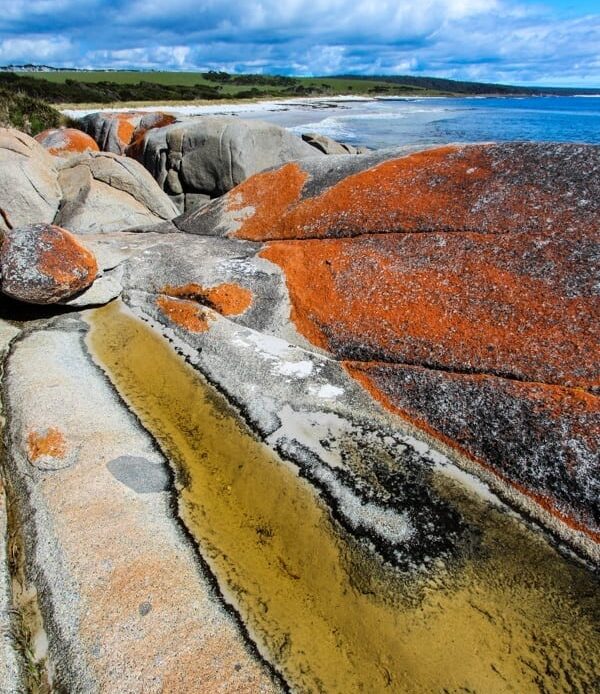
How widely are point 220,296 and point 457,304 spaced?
522 centimetres

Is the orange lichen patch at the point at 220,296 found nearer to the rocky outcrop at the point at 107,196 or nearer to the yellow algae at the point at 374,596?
the yellow algae at the point at 374,596

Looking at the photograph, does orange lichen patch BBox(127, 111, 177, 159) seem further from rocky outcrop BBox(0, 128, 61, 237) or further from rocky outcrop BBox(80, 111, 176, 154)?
rocky outcrop BBox(0, 128, 61, 237)

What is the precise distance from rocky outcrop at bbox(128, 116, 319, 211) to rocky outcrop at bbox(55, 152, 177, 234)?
7.14ft

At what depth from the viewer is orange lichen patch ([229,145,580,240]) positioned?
1011 centimetres

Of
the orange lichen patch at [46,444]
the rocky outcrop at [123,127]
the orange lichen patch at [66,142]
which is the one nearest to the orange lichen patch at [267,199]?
the orange lichen patch at [46,444]

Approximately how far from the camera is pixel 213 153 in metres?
19.1

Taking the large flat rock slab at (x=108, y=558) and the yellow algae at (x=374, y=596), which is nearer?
the large flat rock slab at (x=108, y=558)

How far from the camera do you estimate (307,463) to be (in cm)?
711

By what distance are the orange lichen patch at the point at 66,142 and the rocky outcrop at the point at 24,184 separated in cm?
494

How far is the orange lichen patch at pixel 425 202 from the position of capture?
10109 millimetres

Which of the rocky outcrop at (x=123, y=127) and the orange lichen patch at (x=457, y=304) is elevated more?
the rocky outcrop at (x=123, y=127)

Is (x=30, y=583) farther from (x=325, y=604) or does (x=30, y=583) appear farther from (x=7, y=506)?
(x=325, y=604)

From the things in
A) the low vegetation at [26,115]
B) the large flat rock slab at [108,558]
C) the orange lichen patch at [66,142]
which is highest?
the low vegetation at [26,115]

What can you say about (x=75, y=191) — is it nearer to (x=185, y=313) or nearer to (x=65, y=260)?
(x=65, y=260)
